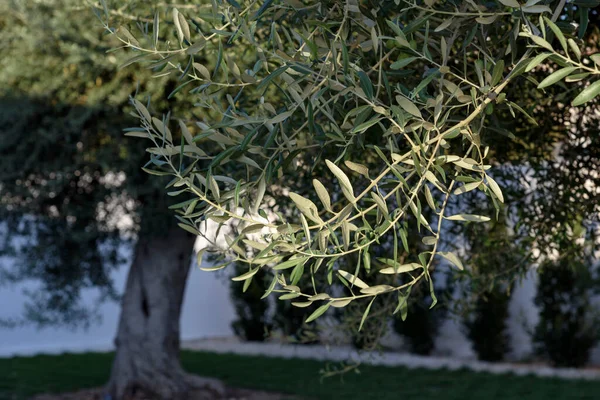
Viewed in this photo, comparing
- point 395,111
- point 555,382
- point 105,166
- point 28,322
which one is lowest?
point 555,382

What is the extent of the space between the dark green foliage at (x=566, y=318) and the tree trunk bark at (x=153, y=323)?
5312mm

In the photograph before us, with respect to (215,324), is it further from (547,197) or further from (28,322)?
(547,197)

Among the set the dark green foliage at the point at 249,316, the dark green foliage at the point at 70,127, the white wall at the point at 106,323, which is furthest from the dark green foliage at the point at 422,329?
the dark green foliage at the point at 70,127

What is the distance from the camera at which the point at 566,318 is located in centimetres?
1082

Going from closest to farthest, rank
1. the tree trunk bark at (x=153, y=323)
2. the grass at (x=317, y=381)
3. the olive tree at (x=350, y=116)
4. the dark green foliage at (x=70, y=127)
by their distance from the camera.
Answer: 1. the olive tree at (x=350, y=116)
2. the dark green foliage at (x=70, y=127)
3. the tree trunk bark at (x=153, y=323)
4. the grass at (x=317, y=381)

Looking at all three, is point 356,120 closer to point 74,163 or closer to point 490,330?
point 74,163

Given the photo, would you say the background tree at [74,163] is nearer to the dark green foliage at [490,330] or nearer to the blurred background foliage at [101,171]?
the blurred background foliage at [101,171]

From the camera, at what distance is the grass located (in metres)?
8.70

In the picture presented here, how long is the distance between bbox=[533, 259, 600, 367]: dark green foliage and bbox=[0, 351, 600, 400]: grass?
125 centimetres

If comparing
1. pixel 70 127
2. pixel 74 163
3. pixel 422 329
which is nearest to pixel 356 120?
pixel 70 127

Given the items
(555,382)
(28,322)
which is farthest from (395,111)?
(555,382)

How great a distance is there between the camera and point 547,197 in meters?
3.54

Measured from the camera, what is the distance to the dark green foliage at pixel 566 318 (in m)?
10.7

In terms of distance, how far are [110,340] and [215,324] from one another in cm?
219
